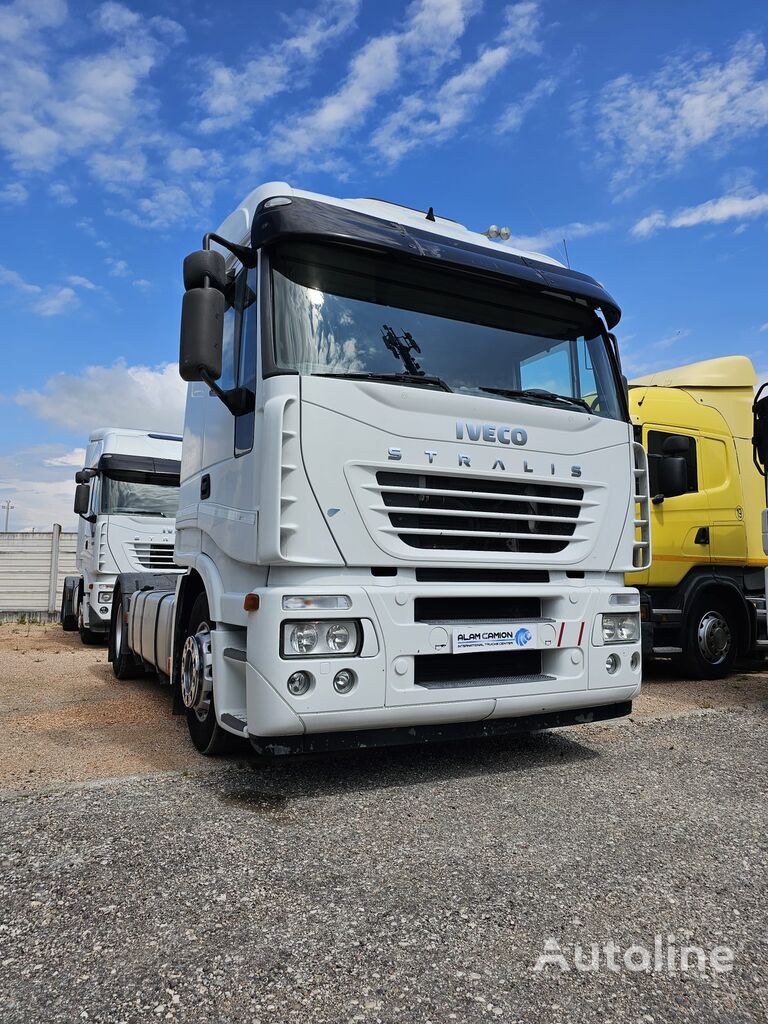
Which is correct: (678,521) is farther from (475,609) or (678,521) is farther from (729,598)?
(475,609)

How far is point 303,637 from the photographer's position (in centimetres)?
355

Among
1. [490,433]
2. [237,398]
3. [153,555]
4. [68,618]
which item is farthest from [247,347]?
[68,618]

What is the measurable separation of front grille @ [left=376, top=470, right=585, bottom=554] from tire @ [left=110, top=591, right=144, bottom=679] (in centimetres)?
487

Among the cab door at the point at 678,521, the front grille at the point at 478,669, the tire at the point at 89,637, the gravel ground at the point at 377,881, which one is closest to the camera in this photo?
the gravel ground at the point at 377,881

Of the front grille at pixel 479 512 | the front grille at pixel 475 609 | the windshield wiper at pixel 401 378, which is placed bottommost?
the front grille at pixel 475 609

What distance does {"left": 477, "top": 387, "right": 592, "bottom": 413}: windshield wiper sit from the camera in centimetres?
432

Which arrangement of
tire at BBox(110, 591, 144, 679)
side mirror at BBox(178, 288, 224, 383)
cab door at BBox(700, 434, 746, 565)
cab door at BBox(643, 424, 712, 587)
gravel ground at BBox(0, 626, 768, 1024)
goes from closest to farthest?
gravel ground at BBox(0, 626, 768, 1024)
side mirror at BBox(178, 288, 224, 383)
cab door at BBox(643, 424, 712, 587)
tire at BBox(110, 591, 144, 679)
cab door at BBox(700, 434, 746, 565)

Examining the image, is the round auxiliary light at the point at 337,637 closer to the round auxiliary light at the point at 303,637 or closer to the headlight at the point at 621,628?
the round auxiliary light at the point at 303,637

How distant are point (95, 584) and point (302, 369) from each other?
8738 mm

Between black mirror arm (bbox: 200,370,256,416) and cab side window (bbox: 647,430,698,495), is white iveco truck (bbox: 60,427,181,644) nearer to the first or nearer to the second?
cab side window (bbox: 647,430,698,495)

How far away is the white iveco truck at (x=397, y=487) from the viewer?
362 centimetres

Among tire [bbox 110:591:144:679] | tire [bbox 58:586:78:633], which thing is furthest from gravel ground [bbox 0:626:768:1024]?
Result: tire [bbox 58:586:78:633]

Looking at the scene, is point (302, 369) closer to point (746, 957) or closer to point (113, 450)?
point (746, 957)

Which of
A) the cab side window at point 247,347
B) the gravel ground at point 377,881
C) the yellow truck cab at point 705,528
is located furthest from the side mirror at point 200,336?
the yellow truck cab at point 705,528
